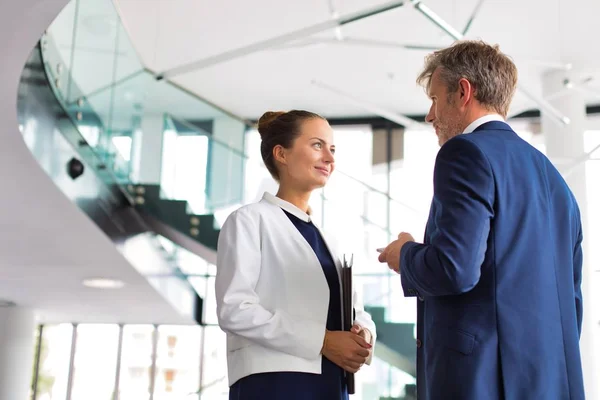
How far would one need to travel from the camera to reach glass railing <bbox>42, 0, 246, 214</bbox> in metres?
6.38

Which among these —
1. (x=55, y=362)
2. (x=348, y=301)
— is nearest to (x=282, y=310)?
(x=348, y=301)

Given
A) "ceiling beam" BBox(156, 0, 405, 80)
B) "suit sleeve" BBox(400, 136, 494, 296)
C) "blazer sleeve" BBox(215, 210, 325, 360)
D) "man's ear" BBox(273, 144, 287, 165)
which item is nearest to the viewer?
"suit sleeve" BBox(400, 136, 494, 296)

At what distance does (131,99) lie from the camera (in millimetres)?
7852

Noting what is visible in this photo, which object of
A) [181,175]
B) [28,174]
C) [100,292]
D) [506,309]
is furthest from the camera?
[100,292]

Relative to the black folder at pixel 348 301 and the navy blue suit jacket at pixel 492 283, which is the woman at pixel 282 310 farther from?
the navy blue suit jacket at pixel 492 283

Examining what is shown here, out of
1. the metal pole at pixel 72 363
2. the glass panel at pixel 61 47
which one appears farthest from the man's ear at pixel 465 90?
the metal pole at pixel 72 363

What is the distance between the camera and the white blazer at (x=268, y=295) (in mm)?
2166

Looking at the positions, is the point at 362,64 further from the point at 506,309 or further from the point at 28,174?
the point at 506,309

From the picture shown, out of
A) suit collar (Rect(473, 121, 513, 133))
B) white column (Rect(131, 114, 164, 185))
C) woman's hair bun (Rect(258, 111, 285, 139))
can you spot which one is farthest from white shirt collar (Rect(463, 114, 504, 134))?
white column (Rect(131, 114, 164, 185))

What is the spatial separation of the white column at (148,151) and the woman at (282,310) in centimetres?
595

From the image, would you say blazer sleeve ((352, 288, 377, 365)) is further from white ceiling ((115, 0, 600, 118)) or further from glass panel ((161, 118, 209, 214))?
glass panel ((161, 118, 209, 214))

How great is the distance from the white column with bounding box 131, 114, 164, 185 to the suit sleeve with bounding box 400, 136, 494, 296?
21.3ft

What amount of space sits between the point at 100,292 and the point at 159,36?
12.1ft

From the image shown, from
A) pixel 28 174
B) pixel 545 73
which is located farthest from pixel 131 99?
pixel 545 73
